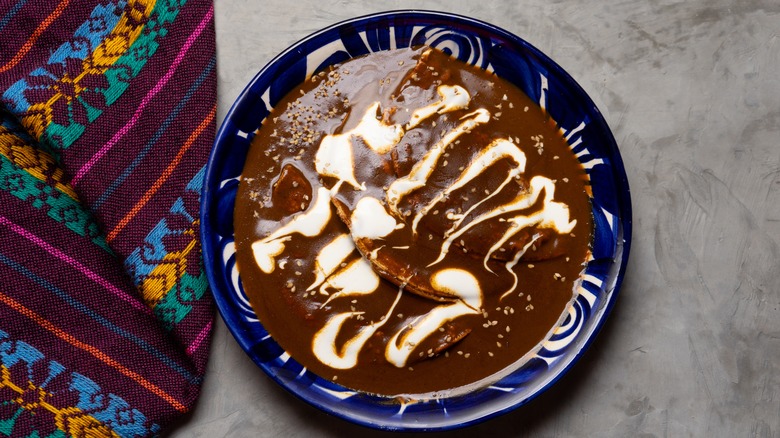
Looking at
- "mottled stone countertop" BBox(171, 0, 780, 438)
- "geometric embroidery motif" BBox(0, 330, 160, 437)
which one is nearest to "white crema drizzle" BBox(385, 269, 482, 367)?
"mottled stone countertop" BBox(171, 0, 780, 438)

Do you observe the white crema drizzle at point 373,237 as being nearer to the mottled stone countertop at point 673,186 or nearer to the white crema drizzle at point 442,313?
the white crema drizzle at point 442,313

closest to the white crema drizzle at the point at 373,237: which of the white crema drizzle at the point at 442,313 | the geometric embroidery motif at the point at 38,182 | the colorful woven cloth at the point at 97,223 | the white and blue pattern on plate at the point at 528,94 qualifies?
the white crema drizzle at the point at 442,313

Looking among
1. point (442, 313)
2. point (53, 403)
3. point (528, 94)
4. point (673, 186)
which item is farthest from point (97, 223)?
point (673, 186)

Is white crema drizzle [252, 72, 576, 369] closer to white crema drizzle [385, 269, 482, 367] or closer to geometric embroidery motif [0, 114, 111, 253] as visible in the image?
white crema drizzle [385, 269, 482, 367]

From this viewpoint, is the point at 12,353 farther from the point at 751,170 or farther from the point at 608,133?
the point at 751,170

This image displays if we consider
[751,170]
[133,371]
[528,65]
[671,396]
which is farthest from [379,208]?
[751,170]

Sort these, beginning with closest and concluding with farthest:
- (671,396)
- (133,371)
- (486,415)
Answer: (486,415) → (133,371) → (671,396)
